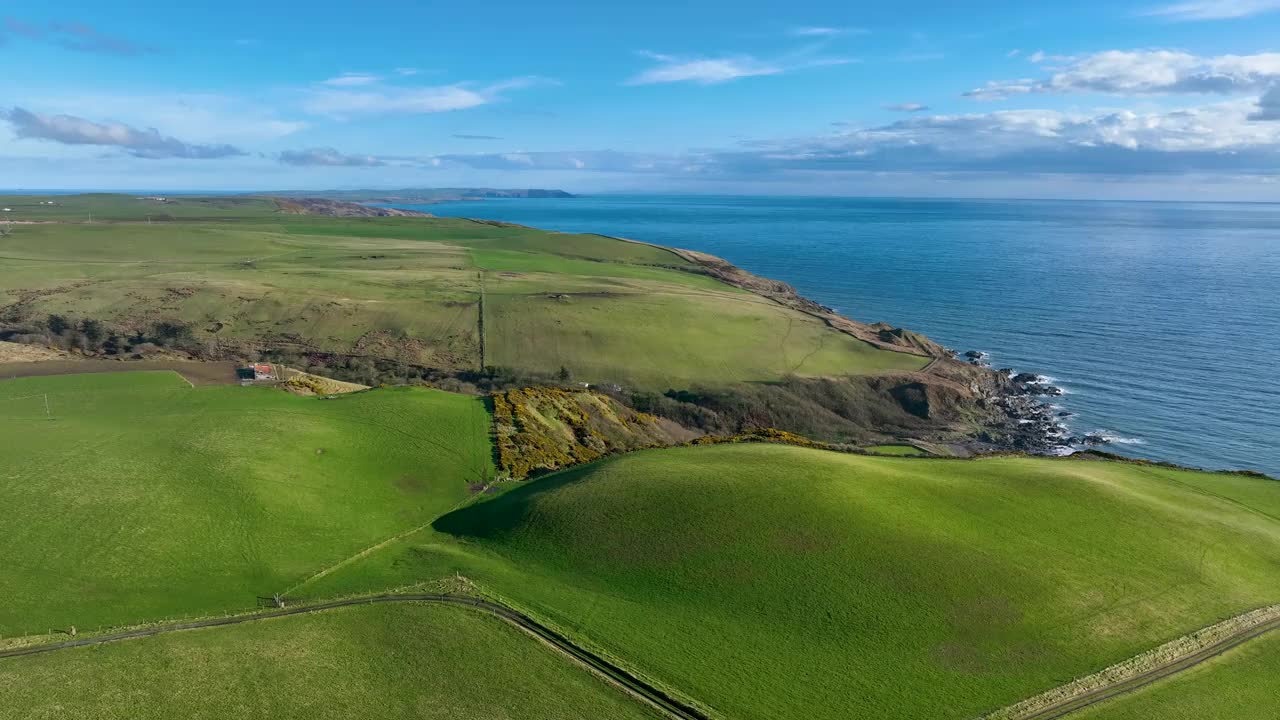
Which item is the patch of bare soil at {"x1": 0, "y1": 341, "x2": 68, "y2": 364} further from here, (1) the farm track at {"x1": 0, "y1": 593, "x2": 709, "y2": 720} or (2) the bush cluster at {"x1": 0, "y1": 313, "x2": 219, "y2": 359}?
(1) the farm track at {"x1": 0, "y1": 593, "x2": 709, "y2": 720}

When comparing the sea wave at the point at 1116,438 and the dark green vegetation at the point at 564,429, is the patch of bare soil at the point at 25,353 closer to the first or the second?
the dark green vegetation at the point at 564,429

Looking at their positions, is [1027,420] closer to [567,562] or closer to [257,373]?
[567,562]

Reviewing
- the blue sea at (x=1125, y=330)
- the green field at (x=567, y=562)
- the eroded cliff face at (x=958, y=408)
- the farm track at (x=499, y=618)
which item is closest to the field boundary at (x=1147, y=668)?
the green field at (x=567, y=562)

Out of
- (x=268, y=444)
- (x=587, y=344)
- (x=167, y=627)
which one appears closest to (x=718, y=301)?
(x=587, y=344)

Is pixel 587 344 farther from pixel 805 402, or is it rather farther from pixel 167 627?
pixel 167 627

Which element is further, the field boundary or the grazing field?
the grazing field

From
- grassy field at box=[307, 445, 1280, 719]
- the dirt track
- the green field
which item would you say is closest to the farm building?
the dirt track

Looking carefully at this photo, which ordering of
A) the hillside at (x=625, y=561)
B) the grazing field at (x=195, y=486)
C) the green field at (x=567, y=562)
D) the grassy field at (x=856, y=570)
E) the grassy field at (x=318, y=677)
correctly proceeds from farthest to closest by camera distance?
Result: the grazing field at (x=195, y=486) < the grassy field at (x=856, y=570) < the hillside at (x=625, y=561) < the green field at (x=567, y=562) < the grassy field at (x=318, y=677)
